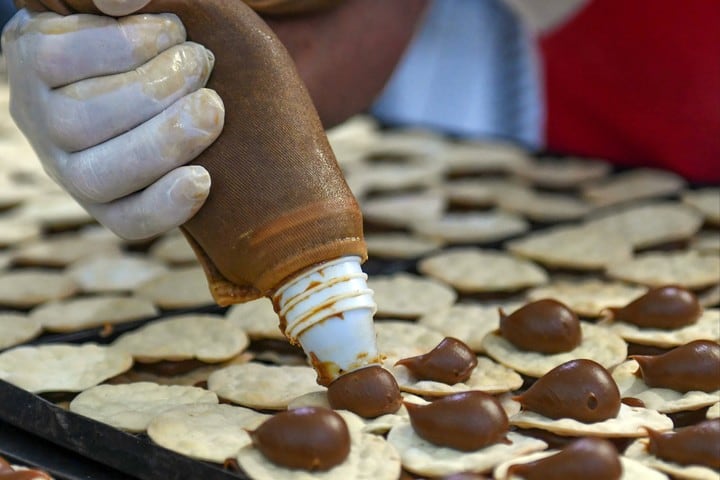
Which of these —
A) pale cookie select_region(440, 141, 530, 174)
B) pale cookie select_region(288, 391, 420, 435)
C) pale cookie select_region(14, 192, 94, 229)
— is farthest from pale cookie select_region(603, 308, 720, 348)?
pale cookie select_region(14, 192, 94, 229)

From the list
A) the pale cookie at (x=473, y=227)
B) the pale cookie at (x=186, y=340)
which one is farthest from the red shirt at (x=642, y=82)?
the pale cookie at (x=186, y=340)

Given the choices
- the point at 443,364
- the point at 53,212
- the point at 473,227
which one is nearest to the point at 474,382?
the point at 443,364

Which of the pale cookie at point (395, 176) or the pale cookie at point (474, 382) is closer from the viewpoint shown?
the pale cookie at point (474, 382)

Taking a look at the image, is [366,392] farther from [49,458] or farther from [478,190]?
[478,190]

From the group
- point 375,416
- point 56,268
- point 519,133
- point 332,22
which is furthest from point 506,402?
point 519,133

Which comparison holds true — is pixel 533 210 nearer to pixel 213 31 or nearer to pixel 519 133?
pixel 213 31

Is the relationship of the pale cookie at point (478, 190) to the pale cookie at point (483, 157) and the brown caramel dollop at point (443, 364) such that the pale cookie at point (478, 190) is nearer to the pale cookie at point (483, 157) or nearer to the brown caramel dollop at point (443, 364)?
the pale cookie at point (483, 157)
